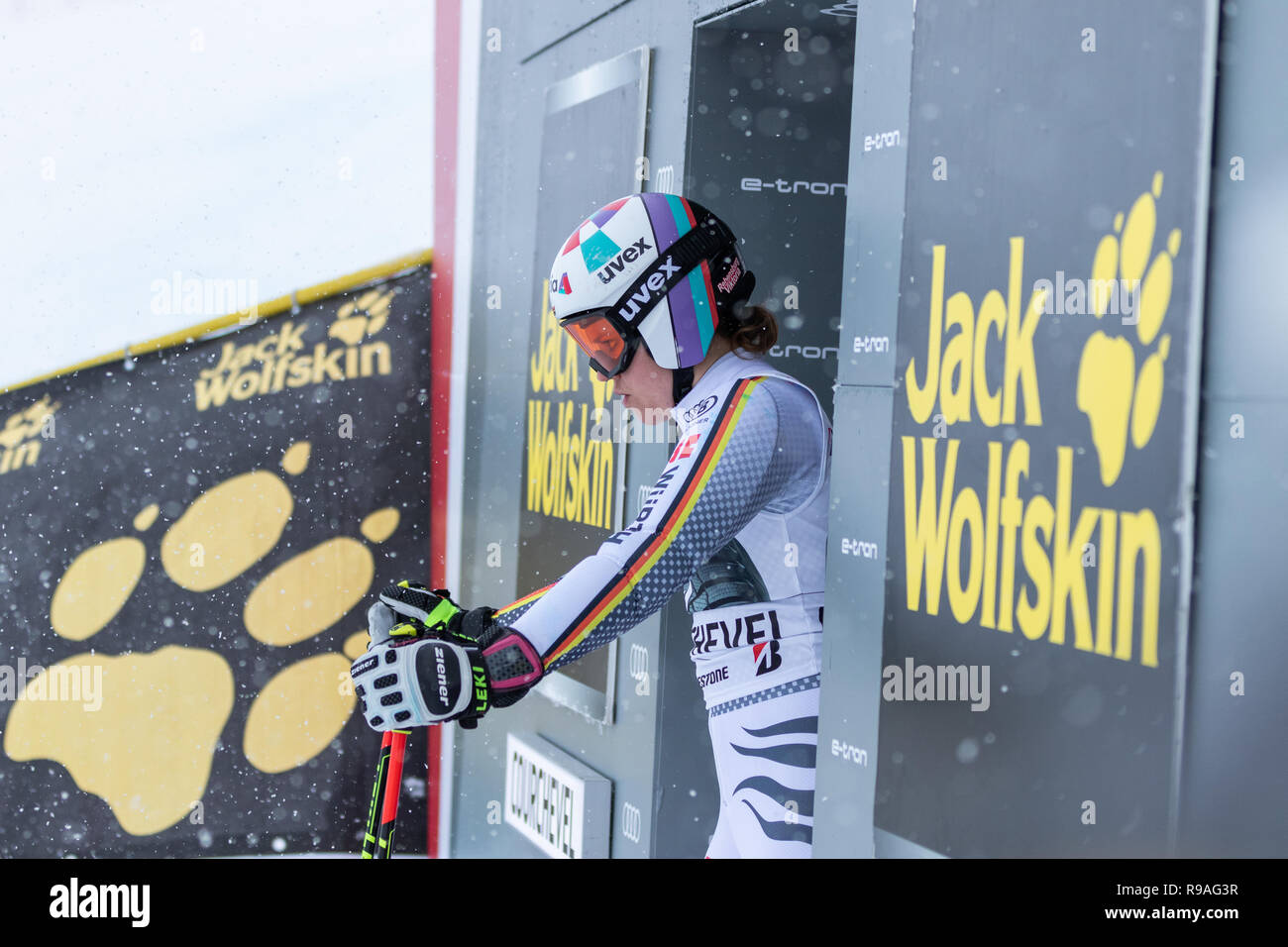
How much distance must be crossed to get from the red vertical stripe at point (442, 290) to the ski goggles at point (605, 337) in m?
2.53

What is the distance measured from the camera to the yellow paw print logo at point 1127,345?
4.99ft

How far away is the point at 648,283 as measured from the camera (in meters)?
2.30

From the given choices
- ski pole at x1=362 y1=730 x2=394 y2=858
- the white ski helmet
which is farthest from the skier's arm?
ski pole at x1=362 y1=730 x2=394 y2=858

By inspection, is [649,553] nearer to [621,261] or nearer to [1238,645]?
[621,261]

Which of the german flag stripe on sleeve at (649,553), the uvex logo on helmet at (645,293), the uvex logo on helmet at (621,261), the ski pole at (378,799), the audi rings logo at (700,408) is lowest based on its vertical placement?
the ski pole at (378,799)

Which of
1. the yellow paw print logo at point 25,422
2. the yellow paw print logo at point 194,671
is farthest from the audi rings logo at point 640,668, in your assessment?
the yellow paw print logo at point 25,422

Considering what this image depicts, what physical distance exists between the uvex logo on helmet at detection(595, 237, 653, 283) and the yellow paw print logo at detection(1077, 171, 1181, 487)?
920mm

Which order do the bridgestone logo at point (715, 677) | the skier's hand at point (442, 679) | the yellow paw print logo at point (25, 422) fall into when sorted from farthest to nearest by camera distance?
the yellow paw print logo at point (25, 422) → the bridgestone logo at point (715, 677) → the skier's hand at point (442, 679)

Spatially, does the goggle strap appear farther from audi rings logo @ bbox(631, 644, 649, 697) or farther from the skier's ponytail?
audi rings logo @ bbox(631, 644, 649, 697)

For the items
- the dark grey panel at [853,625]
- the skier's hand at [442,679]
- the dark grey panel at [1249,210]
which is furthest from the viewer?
the dark grey panel at [853,625]

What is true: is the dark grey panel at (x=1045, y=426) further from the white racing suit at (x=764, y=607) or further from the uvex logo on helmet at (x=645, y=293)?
the uvex logo on helmet at (x=645, y=293)

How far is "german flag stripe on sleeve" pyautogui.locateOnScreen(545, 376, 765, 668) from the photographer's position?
193 centimetres

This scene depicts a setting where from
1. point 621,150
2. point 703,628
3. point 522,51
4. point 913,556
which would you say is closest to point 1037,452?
point 913,556

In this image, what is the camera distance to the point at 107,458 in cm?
462
